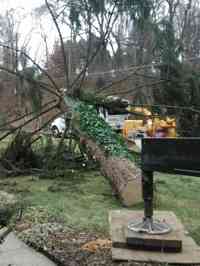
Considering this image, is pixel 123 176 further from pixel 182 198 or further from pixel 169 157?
pixel 169 157

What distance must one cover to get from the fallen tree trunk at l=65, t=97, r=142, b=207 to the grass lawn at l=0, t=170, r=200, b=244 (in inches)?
8.3

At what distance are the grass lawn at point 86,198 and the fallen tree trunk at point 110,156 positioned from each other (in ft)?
0.69

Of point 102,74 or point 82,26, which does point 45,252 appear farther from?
point 102,74

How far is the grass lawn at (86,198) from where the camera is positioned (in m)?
4.30

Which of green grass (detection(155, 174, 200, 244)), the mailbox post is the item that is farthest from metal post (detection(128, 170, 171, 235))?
green grass (detection(155, 174, 200, 244))

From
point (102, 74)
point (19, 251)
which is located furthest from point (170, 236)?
point (102, 74)

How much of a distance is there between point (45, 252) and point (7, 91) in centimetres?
817

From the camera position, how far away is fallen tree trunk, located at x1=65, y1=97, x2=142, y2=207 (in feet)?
17.3

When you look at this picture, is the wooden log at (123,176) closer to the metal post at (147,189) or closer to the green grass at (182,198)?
the green grass at (182,198)

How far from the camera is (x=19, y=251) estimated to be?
334 centimetres

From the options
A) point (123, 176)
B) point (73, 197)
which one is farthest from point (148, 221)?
point (73, 197)

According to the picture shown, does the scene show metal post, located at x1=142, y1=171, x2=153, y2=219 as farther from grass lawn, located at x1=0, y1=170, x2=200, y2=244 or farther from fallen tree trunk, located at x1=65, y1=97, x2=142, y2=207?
fallen tree trunk, located at x1=65, y1=97, x2=142, y2=207

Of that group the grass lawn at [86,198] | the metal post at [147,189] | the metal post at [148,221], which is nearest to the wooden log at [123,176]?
the grass lawn at [86,198]

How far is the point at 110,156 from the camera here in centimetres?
580
